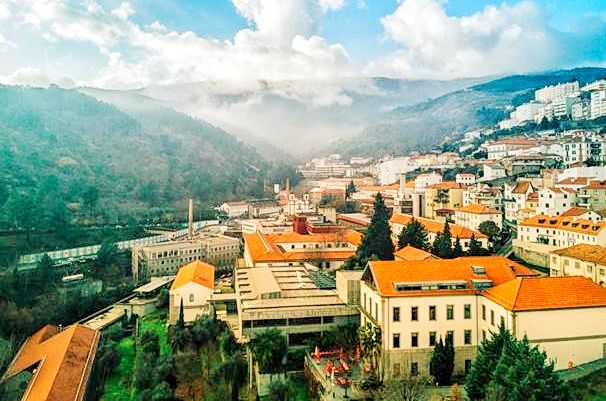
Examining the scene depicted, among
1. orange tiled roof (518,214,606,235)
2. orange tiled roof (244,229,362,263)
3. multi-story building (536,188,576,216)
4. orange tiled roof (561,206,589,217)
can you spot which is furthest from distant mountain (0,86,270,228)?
orange tiled roof (561,206,589,217)

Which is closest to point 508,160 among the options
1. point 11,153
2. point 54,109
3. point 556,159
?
point 556,159

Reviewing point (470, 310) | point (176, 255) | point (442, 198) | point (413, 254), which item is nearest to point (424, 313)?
point (470, 310)

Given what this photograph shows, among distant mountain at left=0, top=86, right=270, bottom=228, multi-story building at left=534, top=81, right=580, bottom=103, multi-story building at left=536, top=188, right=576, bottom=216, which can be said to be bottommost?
multi-story building at left=536, top=188, right=576, bottom=216

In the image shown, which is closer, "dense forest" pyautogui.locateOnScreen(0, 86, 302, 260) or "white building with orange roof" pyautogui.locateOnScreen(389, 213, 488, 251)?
"white building with orange roof" pyautogui.locateOnScreen(389, 213, 488, 251)

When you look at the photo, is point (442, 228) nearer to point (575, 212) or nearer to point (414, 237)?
point (414, 237)

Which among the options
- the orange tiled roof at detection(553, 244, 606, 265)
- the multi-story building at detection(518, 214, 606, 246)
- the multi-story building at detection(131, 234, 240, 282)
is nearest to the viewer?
the orange tiled roof at detection(553, 244, 606, 265)

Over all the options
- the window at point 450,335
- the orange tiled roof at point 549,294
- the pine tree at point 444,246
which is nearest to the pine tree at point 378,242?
the pine tree at point 444,246

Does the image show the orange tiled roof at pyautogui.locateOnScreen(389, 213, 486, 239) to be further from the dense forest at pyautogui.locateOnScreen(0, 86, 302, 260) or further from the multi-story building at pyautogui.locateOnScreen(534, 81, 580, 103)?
the multi-story building at pyautogui.locateOnScreen(534, 81, 580, 103)

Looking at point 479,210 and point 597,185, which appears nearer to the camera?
point 597,185
